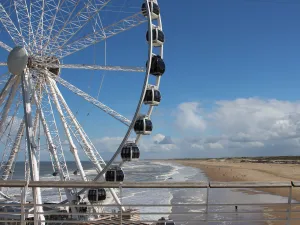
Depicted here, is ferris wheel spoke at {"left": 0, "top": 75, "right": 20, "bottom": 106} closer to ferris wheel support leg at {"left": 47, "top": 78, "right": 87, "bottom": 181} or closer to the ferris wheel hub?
the ferris wheel hub

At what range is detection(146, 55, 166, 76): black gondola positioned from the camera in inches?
635

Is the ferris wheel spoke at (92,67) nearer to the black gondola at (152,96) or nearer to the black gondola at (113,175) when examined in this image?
the black gondola at (152,96)

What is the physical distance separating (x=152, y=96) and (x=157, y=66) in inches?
49.5

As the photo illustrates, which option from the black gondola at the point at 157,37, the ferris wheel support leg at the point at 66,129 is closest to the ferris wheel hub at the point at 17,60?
the ferris wheel support leg at the point at 66,129

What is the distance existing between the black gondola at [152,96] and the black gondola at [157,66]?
0.73 metres

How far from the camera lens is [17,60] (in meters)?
16.8

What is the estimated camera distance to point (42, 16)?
1831cm

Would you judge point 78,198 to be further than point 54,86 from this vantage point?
No

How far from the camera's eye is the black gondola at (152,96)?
52.4 ft

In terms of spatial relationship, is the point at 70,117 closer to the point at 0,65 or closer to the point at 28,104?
the point at 28,104

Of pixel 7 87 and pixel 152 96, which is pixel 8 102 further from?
pixel 152 96

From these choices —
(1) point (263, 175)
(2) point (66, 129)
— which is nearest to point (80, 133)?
(2) point (66, 129)

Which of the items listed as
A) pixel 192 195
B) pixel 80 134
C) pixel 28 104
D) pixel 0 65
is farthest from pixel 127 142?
pixel 192 195

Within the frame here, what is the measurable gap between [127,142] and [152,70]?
10.3ft
